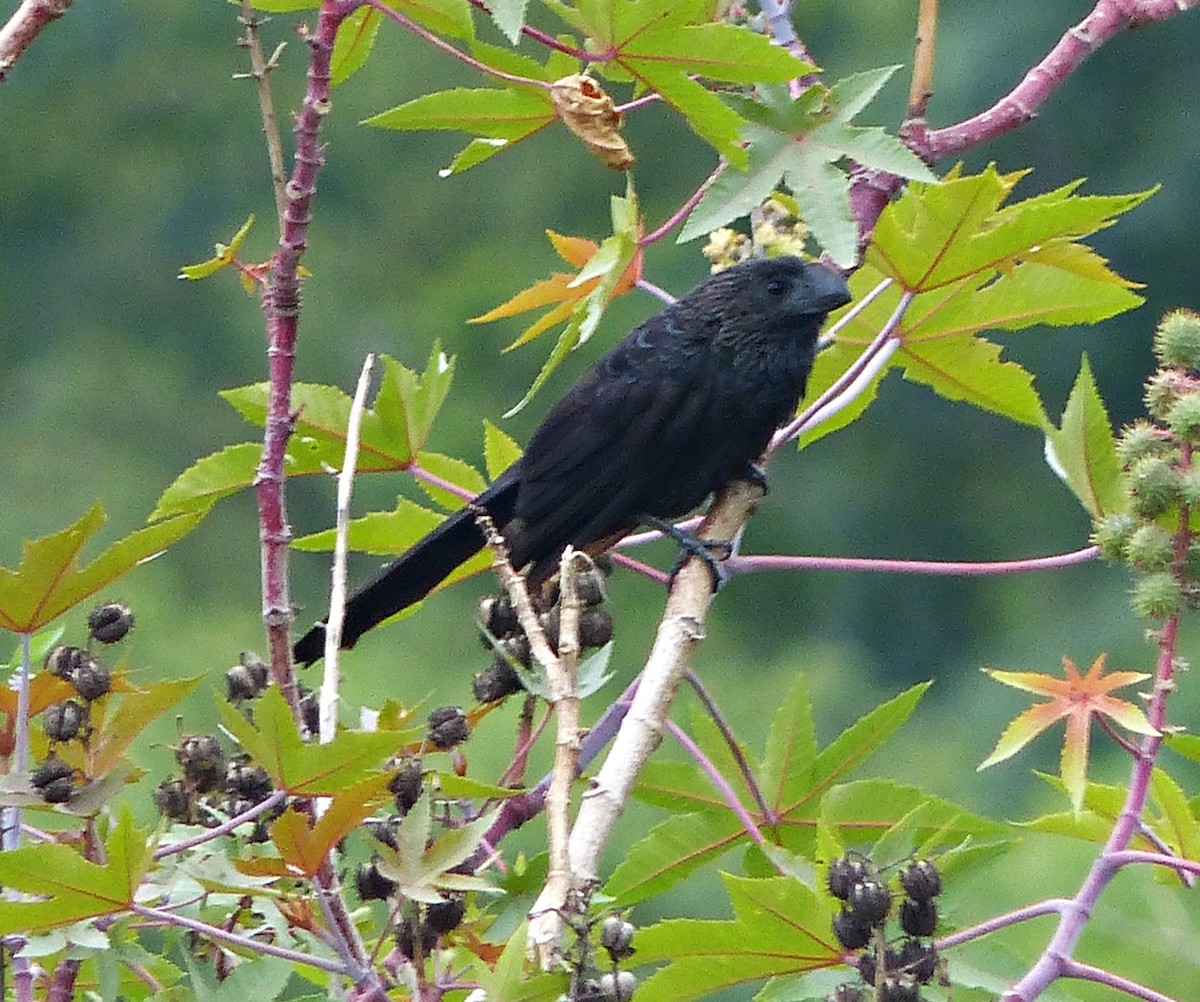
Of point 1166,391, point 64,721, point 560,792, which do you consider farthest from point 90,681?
point 1166,391

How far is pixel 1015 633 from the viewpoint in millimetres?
15234

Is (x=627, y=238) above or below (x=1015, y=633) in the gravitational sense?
above

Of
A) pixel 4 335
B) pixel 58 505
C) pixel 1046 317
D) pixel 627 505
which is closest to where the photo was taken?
pixel 1046 317

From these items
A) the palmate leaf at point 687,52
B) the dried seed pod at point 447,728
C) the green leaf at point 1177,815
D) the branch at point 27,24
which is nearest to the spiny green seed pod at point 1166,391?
the green leaf at point 1177,815

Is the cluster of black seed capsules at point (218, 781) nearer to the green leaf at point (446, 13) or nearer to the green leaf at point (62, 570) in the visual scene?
the green leaf at point (62, 570)

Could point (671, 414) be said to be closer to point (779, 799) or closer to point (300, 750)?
point (779, 799)

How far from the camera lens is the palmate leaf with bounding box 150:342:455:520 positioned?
6.85ft

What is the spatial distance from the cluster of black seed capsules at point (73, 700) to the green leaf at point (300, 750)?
17 cm

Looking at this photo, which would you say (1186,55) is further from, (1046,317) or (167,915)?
(167,915)

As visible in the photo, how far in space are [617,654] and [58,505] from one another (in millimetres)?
4339

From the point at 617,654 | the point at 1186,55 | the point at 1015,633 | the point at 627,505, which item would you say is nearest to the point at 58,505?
the point at 617,654

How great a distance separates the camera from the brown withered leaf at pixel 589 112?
6.12 ft

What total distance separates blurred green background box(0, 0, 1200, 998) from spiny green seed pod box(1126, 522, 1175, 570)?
10.3m

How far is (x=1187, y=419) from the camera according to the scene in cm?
160
